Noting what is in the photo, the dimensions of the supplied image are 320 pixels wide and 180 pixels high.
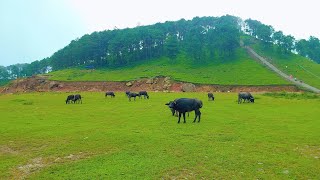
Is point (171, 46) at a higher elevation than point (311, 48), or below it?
higher

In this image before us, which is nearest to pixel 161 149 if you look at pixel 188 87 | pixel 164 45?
pixel 188 87

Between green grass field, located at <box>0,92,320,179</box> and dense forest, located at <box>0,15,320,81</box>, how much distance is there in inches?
3698

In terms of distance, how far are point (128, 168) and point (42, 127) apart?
15129mm

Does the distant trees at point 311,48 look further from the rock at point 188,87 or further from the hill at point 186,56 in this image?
the rock at point 188,87

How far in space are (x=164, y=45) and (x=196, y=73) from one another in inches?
1082

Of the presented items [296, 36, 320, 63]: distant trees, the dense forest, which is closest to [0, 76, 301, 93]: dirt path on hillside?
the dense forest

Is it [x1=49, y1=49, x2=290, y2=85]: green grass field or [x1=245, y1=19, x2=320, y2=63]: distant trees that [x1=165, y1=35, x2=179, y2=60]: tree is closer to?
[x1=49, y1=49, x2=290, y2=85]: green grass field

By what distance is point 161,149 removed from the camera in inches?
775

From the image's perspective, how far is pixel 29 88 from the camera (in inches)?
4188

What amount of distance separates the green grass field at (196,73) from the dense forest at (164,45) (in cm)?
546

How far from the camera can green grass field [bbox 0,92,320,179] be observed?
51.6 ft

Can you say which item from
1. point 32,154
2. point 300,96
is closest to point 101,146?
point 32,154

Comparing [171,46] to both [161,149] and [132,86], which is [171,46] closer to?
[132,86]

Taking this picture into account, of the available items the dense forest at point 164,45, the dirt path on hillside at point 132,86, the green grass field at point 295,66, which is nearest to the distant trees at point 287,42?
the dense forest at point 164,45
